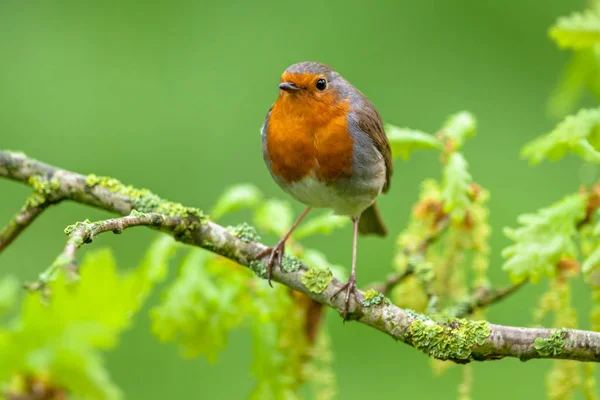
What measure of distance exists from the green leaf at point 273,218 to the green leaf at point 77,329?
1.89 metres

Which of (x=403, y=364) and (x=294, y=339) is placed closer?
(x=294, y=339)

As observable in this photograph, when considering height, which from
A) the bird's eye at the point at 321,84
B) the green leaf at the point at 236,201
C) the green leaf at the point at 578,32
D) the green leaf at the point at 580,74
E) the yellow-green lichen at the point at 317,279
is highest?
the green leaf at the point at 580,74

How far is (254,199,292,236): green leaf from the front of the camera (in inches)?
126

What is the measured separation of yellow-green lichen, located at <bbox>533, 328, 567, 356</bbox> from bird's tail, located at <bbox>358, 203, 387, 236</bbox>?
192 cm

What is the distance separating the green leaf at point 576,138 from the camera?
2.38m

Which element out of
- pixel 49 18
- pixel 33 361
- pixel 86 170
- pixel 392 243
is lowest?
pixel 33 361

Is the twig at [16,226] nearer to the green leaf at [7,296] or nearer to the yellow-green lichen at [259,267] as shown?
the green leaf at [7,296]

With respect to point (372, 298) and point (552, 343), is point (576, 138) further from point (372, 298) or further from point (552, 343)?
point (372, 298)

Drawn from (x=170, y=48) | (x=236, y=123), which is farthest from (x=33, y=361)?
(x=170, y=48)

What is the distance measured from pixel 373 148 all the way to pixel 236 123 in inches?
139

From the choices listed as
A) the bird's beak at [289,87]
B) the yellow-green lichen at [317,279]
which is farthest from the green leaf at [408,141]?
the yellow-green lichen at [317,279]

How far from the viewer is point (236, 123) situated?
22.4ft

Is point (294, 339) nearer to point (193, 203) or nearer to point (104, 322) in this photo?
point (104, 322)

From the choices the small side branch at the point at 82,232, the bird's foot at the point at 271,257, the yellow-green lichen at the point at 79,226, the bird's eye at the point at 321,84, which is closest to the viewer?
the small side branch at the point at 82,232
